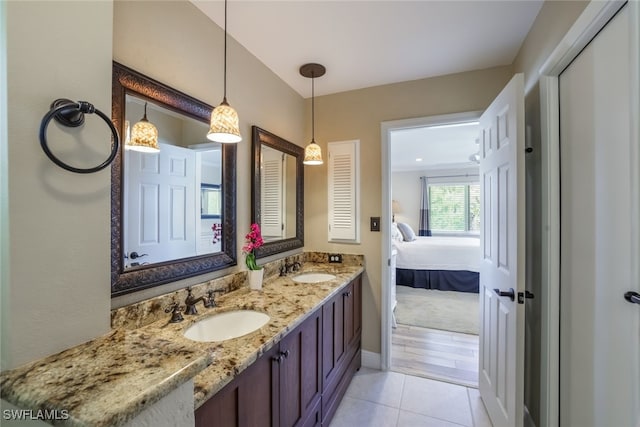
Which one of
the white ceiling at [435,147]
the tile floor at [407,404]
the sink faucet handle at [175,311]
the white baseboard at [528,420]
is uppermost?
the white ceiling at [435,147]

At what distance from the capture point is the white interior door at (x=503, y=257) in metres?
1.41

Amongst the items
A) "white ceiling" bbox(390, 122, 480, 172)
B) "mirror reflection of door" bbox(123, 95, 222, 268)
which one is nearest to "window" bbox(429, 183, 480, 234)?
"white ceiling" bbox(390, 122, 480, 172)

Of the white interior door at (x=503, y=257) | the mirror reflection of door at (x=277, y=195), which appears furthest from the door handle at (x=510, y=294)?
the mirror reflection of door at (x=277, y=195)

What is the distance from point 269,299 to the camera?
1.58m

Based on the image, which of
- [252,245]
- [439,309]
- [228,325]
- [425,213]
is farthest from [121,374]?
[425,213]

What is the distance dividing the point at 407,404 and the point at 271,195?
6.05ft

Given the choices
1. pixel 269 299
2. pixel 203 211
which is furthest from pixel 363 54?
pixel 269 299

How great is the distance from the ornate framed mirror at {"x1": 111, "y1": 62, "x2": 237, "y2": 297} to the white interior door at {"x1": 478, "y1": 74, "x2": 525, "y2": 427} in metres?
1.60

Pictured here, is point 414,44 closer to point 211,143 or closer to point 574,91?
point 574,91

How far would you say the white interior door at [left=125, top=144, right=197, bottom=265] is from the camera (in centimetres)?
121

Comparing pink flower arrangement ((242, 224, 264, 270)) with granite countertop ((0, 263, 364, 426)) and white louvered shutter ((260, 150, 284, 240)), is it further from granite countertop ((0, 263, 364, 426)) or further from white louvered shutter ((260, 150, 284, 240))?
granite countertop ((0, 263, 364, 426))

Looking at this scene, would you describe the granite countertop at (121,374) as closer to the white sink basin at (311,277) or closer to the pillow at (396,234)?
the white sink basin at (311,277)

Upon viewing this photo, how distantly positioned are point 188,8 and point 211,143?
0.69 metres

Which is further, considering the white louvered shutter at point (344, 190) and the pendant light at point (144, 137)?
the white louvered shutter at point (344, 190)
